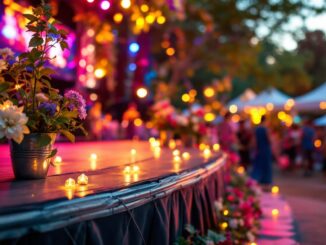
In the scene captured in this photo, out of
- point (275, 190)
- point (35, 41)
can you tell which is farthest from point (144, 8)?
point (35, 41)

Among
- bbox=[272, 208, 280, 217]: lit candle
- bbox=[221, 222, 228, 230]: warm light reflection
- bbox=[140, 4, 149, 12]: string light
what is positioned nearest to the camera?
bbox=[221, 222, 228, 230]: warm light reflection

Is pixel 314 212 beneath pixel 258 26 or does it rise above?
beneath

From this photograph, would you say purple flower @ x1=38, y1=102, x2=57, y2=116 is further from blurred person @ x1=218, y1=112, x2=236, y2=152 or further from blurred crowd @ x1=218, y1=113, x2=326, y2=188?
blurred person @ x1=218, y1=112, x2=236, y2=152

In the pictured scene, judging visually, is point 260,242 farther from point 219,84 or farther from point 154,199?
point 219,84

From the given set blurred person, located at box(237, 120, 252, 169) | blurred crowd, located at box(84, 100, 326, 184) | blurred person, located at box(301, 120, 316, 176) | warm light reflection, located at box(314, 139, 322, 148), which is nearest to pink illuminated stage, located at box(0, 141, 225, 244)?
blurred crowd, located at box(84, 100, 326, 184)

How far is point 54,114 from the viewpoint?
9.01ft

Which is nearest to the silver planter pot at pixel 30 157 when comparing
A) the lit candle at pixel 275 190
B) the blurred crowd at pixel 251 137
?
the blurred crowd at pixel 251 137

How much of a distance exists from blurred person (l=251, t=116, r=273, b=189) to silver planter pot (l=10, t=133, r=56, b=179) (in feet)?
24.0

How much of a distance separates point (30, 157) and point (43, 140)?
0.18 metres

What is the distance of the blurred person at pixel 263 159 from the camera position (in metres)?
9.81

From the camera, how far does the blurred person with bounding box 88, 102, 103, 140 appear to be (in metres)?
10.8

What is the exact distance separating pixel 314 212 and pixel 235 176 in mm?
1278

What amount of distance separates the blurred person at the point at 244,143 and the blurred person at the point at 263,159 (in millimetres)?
2302

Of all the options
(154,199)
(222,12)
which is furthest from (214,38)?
(154,199)
